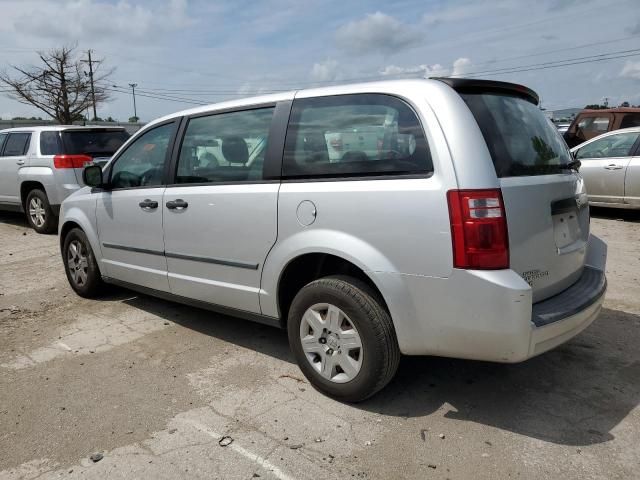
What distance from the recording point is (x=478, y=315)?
2.65 meters

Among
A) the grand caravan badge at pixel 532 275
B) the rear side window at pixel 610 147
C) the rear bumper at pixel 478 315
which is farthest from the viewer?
the rear side window at pixel 610 147

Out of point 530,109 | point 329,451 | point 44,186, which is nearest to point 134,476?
point 329,451

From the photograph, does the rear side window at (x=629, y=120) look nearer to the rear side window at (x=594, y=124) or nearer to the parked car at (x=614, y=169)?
the rear side window at (x=594, y=124)

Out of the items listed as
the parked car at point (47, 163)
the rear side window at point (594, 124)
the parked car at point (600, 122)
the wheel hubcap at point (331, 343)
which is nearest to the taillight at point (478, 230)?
the wheel hubcap at point (331, 343)

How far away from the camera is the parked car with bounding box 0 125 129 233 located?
28.1 feet

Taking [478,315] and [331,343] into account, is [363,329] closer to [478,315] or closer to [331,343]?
[331,343]

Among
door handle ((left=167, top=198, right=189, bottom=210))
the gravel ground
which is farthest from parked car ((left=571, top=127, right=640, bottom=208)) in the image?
door handle ((left=167, top=198, right=189, bottom=210))

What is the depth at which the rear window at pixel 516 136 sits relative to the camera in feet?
9.35

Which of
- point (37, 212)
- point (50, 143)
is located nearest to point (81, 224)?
point (50, 143)

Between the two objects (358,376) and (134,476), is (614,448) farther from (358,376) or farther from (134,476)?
(134,476)

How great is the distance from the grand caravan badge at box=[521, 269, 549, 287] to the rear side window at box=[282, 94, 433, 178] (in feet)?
2.42

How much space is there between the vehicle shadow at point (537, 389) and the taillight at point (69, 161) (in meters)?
5.65

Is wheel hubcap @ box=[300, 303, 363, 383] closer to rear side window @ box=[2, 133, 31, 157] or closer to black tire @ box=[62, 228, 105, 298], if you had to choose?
black tire @ box=[62, 228, 105, 298]

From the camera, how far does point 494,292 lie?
2592 millimetres
